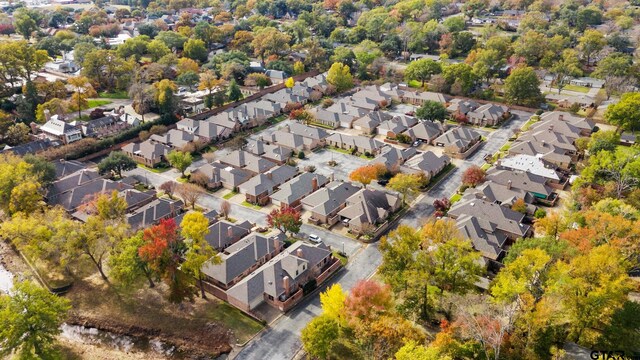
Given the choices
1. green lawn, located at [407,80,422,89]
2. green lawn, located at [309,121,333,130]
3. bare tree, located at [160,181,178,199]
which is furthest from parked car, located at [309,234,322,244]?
green lawn, located at [407,80,422,89]

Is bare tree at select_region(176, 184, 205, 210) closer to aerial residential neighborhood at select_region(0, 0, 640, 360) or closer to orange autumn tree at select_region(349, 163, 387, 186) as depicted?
aerial residential neighborhood at select_region(0, 0, 640, 360)

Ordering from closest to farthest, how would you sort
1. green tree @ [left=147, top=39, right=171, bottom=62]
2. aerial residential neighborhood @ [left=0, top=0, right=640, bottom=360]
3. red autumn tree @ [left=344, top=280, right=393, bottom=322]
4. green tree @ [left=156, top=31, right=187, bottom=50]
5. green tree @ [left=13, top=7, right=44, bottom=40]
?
red autumn tree @ [left=344, top=280, right=393, bottom=322]
aerial residential neighborhood @ [left=0, top=0, right=640, bottom=360]
green tree @ [left=147, top=39, right=171, bottom=62]
green tree @ [left=156, top=31, right=187, bottom=50]
green tree @ [left=13, top=7, right=44, bottom=40]

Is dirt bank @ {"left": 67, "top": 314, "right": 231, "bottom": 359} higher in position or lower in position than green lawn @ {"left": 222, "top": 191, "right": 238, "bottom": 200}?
higher

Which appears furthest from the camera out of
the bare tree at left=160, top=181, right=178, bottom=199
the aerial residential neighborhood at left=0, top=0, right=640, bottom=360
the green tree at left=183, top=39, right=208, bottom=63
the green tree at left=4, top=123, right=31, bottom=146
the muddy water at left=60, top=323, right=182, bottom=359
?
the green tree at left=183, top=39, right=208, bottom=63

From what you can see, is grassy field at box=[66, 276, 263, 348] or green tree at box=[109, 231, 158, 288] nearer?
grassy field at box=[66, 276, 263, 348]

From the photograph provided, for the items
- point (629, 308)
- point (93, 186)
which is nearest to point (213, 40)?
point (93, 186)

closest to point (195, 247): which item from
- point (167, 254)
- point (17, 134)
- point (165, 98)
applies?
point (167, 254)

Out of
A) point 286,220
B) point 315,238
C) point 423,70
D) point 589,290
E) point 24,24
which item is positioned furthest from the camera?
point 24,24

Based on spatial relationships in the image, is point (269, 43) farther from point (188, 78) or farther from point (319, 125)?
point (319, 125)
